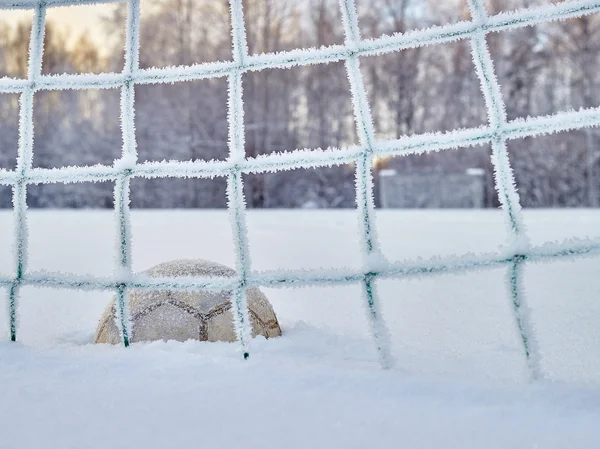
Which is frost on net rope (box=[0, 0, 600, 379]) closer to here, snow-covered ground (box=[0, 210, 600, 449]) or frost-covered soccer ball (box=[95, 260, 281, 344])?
snow-covered ground (box=[0, 210, 600, 449])

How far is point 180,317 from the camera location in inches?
62.0

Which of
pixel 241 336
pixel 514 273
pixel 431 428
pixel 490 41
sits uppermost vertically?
pixel 490 41

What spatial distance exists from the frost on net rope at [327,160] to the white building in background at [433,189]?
997 centimetres

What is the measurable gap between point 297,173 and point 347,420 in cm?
1103

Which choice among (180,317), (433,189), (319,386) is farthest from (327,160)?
(433,189)

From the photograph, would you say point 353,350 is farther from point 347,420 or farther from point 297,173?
point 297,173

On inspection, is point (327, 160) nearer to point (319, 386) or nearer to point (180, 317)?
point (319, 386)

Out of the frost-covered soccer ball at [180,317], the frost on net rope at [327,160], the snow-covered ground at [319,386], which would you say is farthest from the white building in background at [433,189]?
the frost on net rope at [327,160]

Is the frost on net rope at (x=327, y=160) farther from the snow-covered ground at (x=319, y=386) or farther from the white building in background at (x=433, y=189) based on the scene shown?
the white building in background at (x=433, y=189)

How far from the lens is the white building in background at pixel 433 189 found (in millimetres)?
10906

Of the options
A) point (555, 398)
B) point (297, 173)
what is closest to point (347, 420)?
point (555, 398)

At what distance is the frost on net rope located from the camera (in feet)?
3.60

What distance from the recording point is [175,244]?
5242 mm

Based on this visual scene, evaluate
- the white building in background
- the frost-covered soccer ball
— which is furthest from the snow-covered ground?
the white building in background
